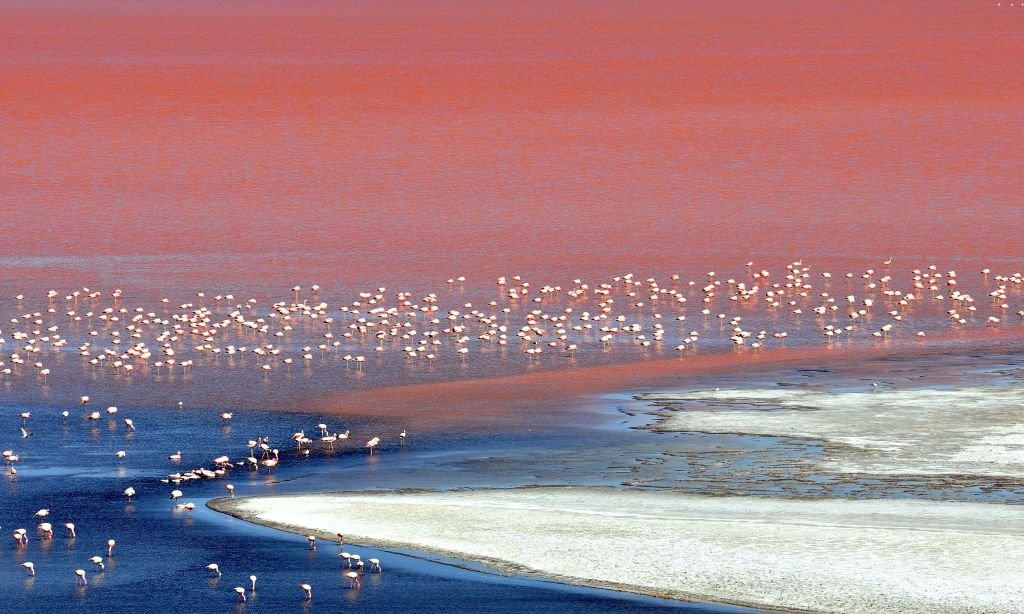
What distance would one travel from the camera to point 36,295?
47.0m

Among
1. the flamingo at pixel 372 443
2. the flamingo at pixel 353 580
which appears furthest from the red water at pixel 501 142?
the flamingo at pixel 353 580

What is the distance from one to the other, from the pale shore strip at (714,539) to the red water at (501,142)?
25.3m

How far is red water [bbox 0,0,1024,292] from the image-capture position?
5566 cm

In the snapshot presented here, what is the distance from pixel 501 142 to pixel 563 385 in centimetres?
3634

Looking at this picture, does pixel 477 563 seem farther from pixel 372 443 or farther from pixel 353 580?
pixel 372 443

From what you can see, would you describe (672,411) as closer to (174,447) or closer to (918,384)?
(918,384)

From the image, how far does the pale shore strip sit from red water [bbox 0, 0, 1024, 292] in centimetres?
2532

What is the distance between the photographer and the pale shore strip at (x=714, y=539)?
70.7 ft

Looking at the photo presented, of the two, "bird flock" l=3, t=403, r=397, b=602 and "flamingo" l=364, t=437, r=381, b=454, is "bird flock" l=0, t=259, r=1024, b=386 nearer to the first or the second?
"bird flock" l=3, t=403, r=397, b=602

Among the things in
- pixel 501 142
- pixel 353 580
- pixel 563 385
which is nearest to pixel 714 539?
pixel 353 580

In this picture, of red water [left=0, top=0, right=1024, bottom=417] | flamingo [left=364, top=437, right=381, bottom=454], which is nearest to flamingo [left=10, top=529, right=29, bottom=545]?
flamingo [left=364, top=437, right=381, bottom=454]

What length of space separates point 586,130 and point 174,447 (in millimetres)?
45606

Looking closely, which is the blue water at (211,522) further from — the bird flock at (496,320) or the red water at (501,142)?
the red water at (501,142)

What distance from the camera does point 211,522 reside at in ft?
80.8
